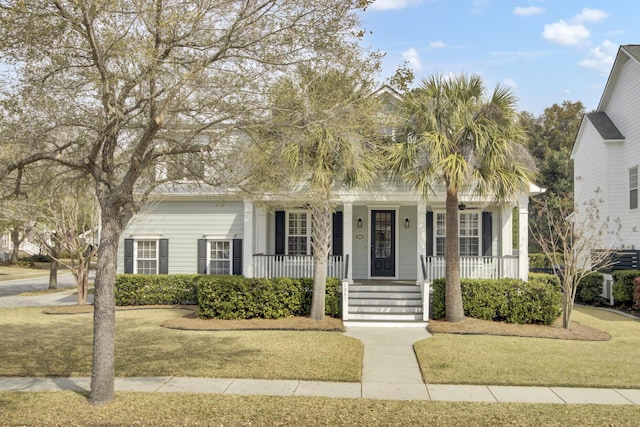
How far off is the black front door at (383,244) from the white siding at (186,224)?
4.42 meters

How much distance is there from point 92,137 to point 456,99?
864 cm

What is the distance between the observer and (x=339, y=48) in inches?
289

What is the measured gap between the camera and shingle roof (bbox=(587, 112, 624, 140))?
19500mm

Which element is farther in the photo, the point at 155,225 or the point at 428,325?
the point at 155,225

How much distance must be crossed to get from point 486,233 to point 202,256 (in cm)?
909

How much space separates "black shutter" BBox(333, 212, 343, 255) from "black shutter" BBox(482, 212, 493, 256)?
451cm

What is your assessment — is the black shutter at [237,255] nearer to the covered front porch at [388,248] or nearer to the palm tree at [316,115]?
the covered front porch at [388,248]

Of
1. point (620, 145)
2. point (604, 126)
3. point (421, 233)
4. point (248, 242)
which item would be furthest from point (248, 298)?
point (604, 126)

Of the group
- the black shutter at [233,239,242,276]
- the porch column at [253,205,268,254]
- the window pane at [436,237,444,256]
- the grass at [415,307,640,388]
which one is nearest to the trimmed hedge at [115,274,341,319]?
Answer: the porch column at [253,205,268,254]

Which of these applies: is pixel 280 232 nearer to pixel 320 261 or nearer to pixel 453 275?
pixel 320 261

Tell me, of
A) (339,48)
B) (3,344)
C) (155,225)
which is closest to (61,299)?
(155,225)

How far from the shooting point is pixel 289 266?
16.0 m

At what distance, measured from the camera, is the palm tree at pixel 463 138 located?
12953 millimetres

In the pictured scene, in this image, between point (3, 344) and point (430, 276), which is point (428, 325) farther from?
point (3, 344)
